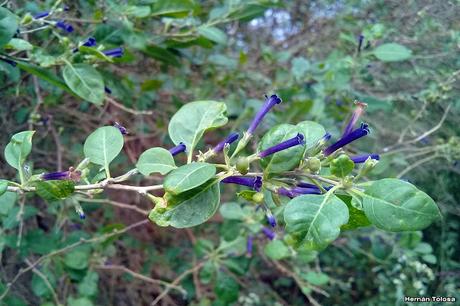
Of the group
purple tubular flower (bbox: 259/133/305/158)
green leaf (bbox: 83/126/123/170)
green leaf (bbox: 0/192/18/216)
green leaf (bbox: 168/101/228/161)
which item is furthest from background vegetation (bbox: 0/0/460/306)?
purple tubular flower (bbox: 259/133/305/158)

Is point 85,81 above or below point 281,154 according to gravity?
below

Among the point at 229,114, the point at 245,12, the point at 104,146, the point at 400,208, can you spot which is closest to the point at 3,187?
the point at 104,146

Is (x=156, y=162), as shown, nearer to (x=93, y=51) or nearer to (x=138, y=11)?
(x=93, y=51)

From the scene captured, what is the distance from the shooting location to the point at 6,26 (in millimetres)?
1143

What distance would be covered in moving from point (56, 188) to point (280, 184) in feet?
1.28

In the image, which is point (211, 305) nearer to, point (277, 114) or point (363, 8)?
point (277, 114)

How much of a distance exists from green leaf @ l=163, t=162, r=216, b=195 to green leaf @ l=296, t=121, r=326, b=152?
0.65ft

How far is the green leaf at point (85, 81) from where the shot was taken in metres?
1.34

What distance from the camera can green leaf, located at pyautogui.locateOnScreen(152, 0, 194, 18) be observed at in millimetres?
1599

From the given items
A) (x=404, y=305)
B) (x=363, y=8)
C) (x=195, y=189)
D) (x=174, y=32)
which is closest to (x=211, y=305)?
(x=404, y=305)

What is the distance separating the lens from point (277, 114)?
2111 mm

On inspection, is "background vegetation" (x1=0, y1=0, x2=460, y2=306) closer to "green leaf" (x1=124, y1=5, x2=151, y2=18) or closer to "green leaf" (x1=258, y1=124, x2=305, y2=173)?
"green leaf" (x1=124, y1=5, x2=151, y2=18)

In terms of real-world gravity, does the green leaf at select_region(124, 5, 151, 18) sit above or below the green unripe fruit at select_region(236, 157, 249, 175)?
below

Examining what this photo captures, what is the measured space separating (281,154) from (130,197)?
74.6 inches
